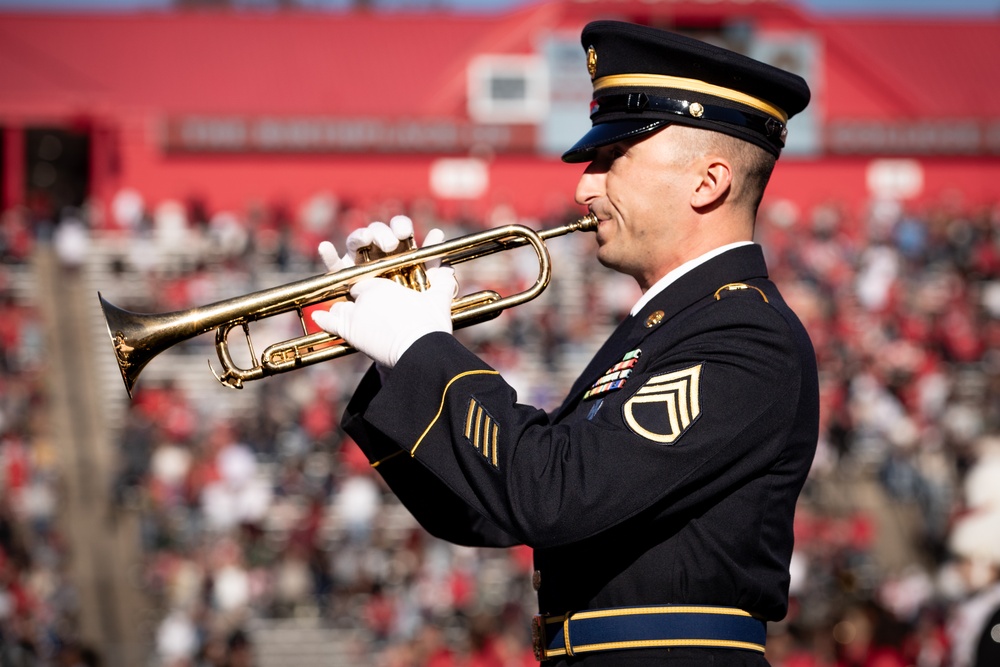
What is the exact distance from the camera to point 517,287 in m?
18.3

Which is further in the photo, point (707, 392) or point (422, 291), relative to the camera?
point (422, 291)

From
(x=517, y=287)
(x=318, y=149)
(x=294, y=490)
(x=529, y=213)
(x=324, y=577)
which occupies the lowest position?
(x=324, y=577)

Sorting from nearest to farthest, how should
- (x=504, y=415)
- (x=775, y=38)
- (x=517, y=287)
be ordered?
(x=504, y=415), (x=517, y=287), (x=775, y=38)

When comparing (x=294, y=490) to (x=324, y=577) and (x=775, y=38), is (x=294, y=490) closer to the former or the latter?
(x=324, y=577)

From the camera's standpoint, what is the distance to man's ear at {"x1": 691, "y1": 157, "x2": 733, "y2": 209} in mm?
2693

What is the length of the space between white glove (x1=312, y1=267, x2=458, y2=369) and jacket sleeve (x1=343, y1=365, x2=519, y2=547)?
35 centimetres

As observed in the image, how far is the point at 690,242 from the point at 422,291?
0.57 m

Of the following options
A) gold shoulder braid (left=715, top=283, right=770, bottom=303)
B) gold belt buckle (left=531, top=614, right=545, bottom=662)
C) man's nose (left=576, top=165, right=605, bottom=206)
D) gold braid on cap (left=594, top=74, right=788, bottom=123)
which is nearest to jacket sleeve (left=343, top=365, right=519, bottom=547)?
gold belt buckle (left=531, top=614, right=545, bottom=662)

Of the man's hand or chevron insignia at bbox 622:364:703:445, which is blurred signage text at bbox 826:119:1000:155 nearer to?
the man's hand

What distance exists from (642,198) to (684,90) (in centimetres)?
23

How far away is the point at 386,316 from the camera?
8.38ft

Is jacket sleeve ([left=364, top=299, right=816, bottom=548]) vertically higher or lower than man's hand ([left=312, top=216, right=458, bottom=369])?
lower

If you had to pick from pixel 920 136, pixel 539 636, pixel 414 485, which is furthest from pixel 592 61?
pixel 920 136

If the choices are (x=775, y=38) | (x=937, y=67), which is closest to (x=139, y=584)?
(x=775, y=38)
